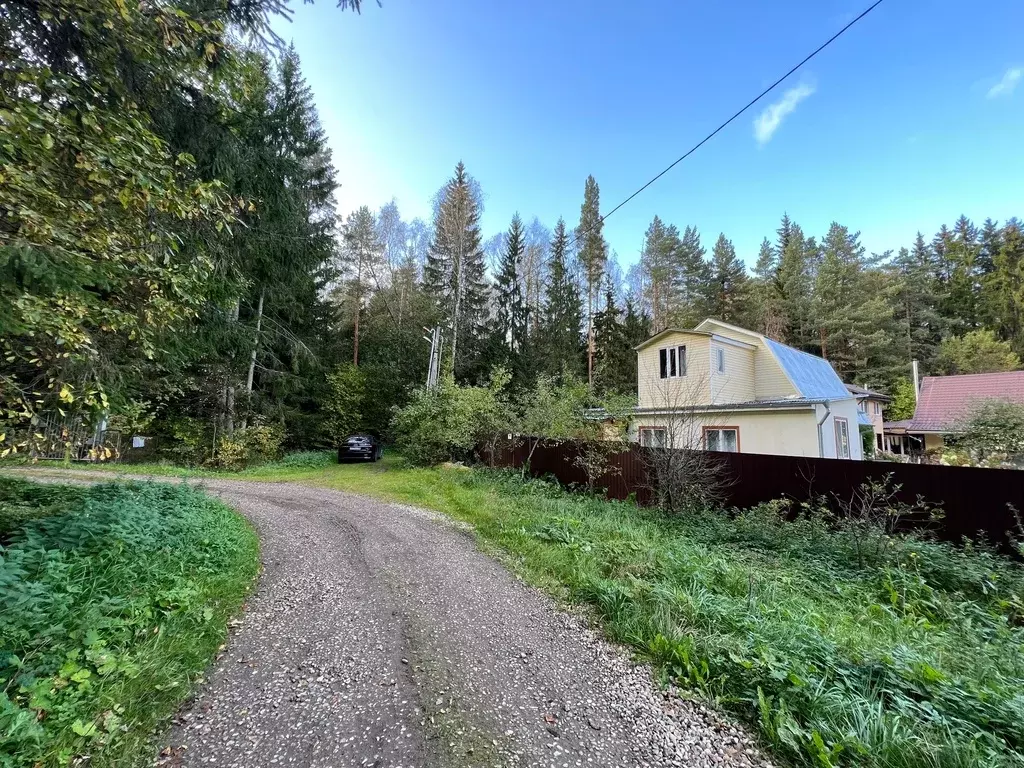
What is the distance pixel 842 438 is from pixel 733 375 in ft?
12.3

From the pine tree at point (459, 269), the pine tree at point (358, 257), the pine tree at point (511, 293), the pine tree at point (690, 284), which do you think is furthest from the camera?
the pine tree at point (690, 284)

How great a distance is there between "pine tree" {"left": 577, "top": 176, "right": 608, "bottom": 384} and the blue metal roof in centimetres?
1058

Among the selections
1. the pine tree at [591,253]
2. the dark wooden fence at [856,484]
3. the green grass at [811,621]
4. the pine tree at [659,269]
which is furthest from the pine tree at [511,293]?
the green grass at [811,621]

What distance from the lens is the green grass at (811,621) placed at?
2.06 meters

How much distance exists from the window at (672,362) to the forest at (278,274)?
122 inches

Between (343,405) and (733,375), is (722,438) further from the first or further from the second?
(343,405)

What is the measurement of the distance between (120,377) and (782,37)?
9295 millimetres

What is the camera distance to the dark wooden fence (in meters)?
4.95

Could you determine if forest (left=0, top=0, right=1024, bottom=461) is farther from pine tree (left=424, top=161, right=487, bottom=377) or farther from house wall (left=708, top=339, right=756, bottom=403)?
house wall (left=708, top=339, right=756, bottom=403)

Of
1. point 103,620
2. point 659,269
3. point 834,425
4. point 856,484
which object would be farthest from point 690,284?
point 103,620

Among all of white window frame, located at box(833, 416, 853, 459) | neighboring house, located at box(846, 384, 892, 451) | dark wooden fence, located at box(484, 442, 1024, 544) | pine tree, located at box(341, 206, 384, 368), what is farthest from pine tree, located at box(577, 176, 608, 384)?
dark wooden fence, located at box(484, 442, 1024, 544)

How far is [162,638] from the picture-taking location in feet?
8.40

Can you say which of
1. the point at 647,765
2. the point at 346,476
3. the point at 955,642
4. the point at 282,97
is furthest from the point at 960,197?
the point at 282,97

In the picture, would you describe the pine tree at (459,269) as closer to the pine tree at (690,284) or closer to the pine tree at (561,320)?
the pine tree at (561,320)
